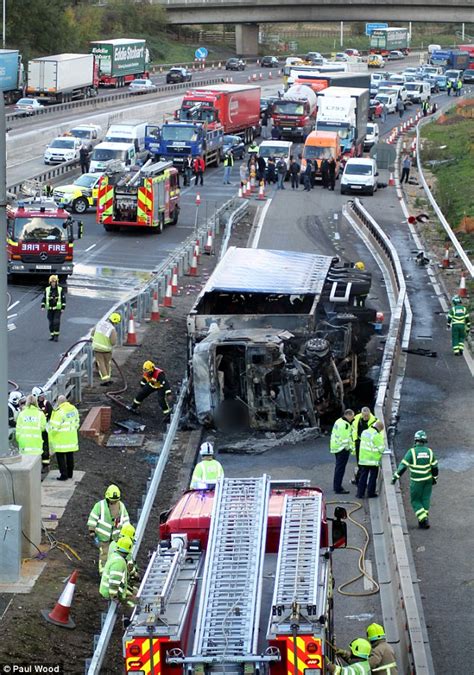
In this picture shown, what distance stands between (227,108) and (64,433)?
47.0 m

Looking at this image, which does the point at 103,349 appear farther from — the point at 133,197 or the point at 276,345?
the point at 133,197

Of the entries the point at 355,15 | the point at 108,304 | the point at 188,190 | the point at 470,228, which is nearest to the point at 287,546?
the point at 108,304

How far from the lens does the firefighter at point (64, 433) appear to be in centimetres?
1884

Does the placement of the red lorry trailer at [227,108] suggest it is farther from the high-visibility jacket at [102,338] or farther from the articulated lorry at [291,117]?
the high-visibility jacket at [102,338]

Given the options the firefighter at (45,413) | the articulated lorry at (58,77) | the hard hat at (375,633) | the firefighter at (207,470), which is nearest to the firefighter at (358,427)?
the firefighter at (207,470)

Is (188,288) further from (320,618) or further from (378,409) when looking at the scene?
(320,618)

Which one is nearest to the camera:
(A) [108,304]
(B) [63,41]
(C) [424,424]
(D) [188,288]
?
(C) [424,424]

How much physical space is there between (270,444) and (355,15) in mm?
98842

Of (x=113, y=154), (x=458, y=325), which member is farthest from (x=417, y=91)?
(x=458, y=325)

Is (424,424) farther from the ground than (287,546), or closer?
closer

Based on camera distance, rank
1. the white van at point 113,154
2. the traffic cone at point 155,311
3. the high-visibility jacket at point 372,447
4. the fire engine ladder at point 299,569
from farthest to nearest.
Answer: the white van at point 113,154 → the traffic cone at point 155,311 → the high-visibility jacket at point 372,447 → the fire engine ladder at point 299,569

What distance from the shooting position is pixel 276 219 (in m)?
47.6

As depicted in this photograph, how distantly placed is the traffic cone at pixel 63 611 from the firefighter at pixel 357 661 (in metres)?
3.44

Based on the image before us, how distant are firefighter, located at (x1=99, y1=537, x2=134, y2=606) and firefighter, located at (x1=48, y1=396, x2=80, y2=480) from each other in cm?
406
